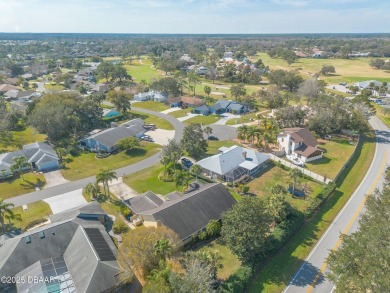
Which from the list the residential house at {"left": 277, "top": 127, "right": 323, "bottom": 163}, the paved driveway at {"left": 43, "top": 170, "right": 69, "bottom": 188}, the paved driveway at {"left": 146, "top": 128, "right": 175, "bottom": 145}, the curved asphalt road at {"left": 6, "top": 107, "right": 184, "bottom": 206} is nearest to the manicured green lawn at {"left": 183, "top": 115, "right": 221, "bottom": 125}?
the paved driveway at {"left": 146, "top": 128, "right": 175, "bottom": 145}

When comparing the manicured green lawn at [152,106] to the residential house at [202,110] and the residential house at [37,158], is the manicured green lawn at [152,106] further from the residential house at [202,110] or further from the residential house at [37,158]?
the residential house at [37,158]

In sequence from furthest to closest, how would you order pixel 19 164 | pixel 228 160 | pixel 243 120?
pixel 243 120 < pixel 228 160 < pixel 19 164

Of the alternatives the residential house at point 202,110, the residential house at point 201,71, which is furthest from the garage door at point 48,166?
the residential house at point 201,71

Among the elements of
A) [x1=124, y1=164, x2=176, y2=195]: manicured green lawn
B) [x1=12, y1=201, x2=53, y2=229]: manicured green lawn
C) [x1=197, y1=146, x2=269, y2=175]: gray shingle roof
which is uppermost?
[x1=197, y1=146, x2=269, y2=175]: gray shingle roof

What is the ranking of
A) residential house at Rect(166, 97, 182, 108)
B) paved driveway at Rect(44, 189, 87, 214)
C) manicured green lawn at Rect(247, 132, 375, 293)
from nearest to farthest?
manicured green lawn at Rect(247, 132, 375, 293) → paved driveway at Rect(44, 189, 87, 214) → residential house at Rect(166, 97, 182, 108)

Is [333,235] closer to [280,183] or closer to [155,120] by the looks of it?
[280,183]

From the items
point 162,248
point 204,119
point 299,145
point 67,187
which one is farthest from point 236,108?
point 162,248

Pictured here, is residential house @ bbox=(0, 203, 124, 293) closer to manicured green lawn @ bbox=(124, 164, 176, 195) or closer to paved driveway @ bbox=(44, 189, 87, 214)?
paved driveway @ bbox=(44, 189, 87, 214)

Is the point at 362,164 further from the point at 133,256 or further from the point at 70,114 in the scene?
the point at 70,114
